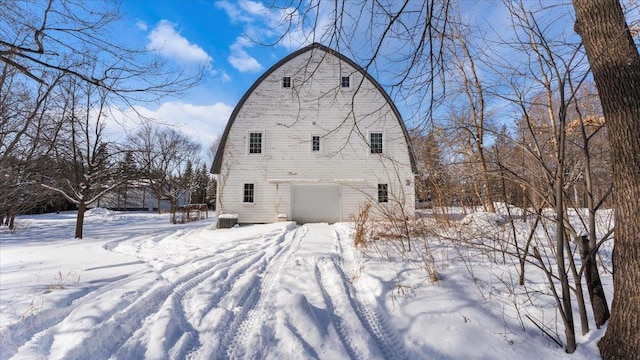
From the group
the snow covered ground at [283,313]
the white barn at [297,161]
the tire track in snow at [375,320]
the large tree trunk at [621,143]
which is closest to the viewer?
the large tree trunk at [621,143]

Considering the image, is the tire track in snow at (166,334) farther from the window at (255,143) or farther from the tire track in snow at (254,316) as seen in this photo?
the window at (255,143)

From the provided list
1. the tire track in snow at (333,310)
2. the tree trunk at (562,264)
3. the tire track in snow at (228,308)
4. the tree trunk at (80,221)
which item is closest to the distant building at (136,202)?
the tree trunk at (80,221)

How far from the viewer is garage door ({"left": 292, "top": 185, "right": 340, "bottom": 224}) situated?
1488cm

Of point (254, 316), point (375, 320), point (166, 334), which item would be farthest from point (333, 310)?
point (166, 334)

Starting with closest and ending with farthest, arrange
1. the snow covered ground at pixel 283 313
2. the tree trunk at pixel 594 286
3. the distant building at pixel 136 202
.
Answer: the tree trunk at pixel 594 286, the snow covered ground at pixel 283 313, the distant building at pixel 136 202

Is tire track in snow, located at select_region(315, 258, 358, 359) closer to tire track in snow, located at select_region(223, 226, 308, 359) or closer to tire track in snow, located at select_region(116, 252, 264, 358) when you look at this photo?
tire track in snow, located at select_region(223, 226, 308, 359)

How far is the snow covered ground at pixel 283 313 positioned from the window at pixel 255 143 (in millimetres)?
10225

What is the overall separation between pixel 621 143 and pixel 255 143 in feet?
46.4

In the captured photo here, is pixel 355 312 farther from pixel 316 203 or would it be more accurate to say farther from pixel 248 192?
pixel 248 192

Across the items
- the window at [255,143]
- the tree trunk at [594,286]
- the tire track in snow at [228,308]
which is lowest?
the tire track in snow at [228,308]

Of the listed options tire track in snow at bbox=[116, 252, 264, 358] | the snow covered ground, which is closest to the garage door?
the snow covered ground

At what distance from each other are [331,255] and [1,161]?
6.32 m

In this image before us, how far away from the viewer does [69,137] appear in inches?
480

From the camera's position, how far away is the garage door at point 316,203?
48.8ft
